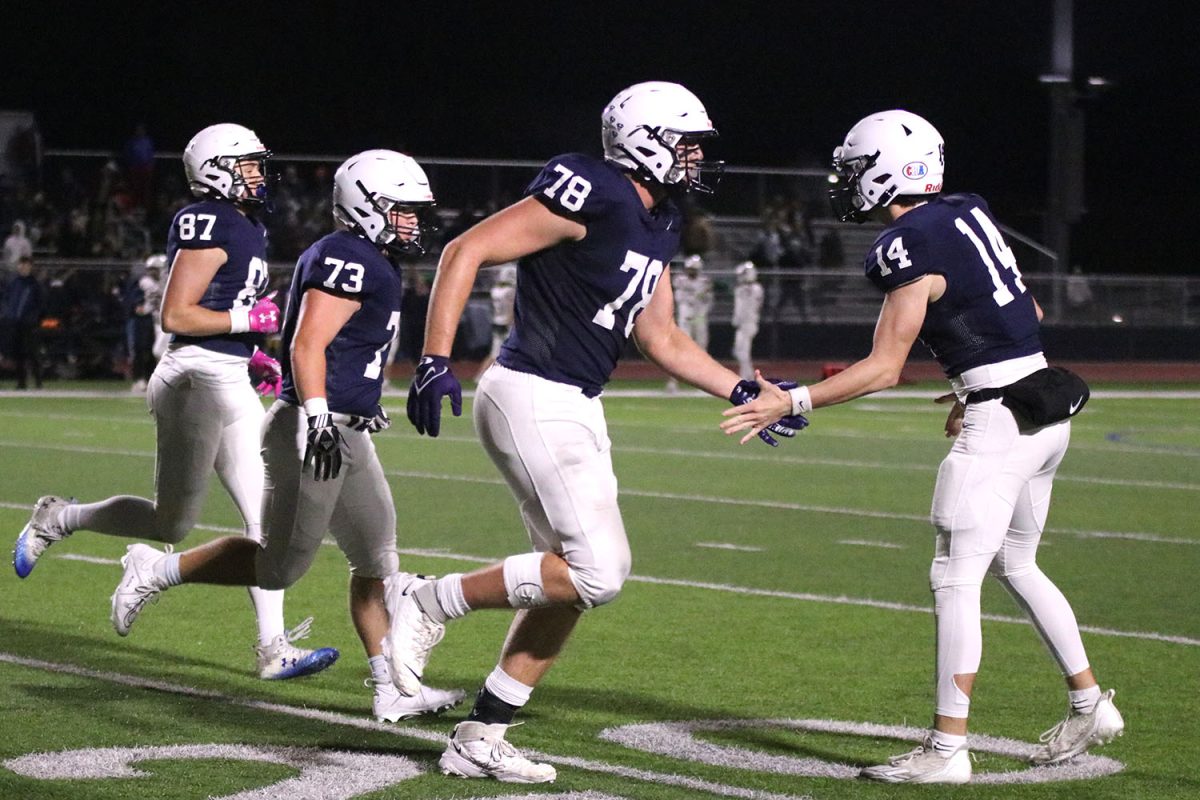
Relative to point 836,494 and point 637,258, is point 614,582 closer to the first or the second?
point 637,258

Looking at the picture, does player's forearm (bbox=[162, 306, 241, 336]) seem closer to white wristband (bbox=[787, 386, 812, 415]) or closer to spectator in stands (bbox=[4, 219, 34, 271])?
white wristband (bbox=[787, 386, 812, 415])

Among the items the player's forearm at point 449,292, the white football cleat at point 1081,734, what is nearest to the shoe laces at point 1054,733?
the white football cleat at point 1081,734

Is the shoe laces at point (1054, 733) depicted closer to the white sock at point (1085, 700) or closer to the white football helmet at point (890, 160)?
the white sock at point (1085, 700)

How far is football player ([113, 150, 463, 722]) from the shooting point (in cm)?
498

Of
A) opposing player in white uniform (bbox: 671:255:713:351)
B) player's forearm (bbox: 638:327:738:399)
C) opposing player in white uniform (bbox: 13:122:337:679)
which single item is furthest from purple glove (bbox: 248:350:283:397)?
opposing player in white uniform (bbox: 671:255:713:351)

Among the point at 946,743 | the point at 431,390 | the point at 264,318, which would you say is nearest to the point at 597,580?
the point at 431,390

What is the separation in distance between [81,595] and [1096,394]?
16.8 metres

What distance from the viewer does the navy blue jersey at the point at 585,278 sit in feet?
14.3

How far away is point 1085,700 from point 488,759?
1.52 meters

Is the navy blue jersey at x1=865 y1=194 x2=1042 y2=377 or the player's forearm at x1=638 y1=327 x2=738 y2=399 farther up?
the navy blue jersey at x1=865 y1=194 x2=1042 y2=377

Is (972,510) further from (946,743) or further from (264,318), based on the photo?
(264,318)

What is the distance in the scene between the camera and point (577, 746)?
4.77 m

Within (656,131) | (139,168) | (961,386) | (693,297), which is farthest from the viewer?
(139,168)

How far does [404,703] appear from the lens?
506cm
